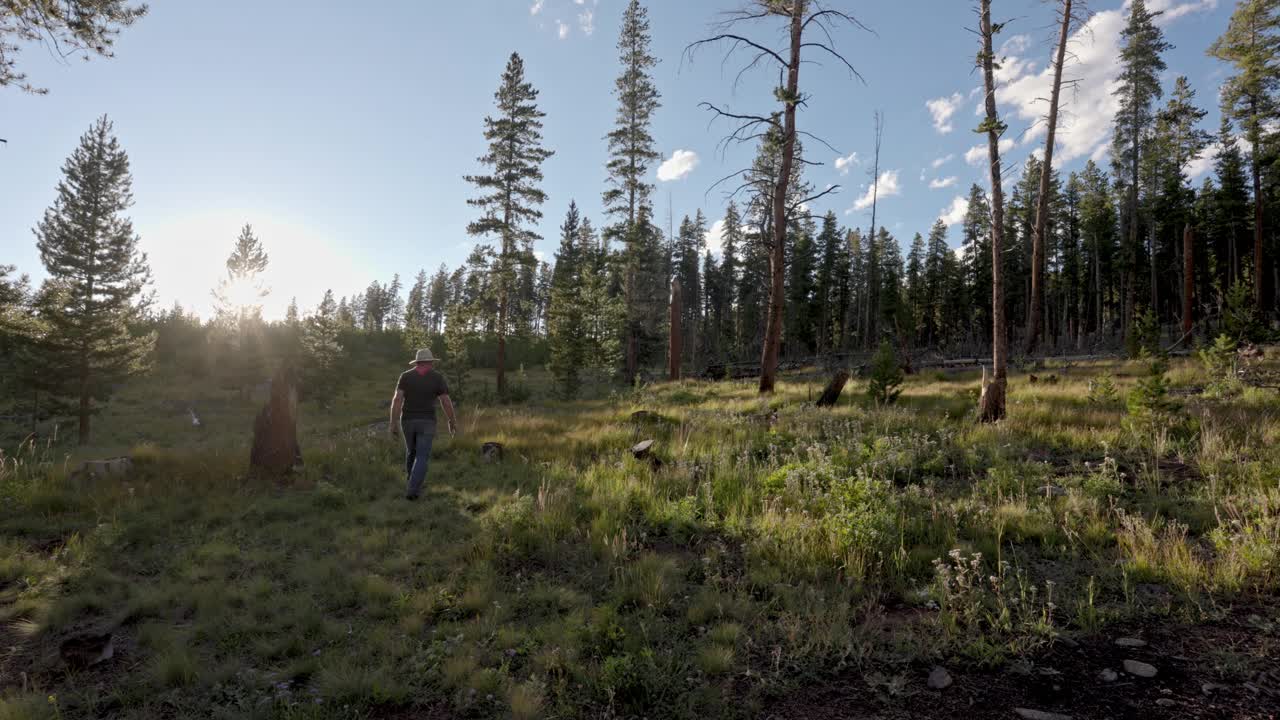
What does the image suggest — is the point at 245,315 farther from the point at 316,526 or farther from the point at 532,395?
the point at 316,526

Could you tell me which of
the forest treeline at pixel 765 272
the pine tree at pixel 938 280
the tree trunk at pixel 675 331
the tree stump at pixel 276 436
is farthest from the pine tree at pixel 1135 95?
the tree stump at pixel 276 436

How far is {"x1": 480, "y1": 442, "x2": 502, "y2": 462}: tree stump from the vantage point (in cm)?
929

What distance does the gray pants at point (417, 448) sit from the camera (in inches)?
290

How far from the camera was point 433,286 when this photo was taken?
89.3 meters

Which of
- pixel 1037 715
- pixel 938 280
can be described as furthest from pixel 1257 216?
pixel 1037 715

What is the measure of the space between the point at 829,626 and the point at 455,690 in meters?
2.49

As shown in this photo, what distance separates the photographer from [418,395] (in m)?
7.82

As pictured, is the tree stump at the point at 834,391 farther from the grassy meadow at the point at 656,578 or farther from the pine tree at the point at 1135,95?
the pine tree at the point at 1135,95

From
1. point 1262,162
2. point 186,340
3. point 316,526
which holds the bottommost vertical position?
point 316,526

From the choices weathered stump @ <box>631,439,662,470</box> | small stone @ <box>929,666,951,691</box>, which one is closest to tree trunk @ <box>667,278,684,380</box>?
weathered stump @ <box>631,439,662,470</box>

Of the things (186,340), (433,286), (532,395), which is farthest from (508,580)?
(433,286)

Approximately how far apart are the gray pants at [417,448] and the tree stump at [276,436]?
82.5 inches

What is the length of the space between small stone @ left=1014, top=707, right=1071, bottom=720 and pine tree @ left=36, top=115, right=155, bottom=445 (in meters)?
27.0

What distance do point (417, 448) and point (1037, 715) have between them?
745 cm
